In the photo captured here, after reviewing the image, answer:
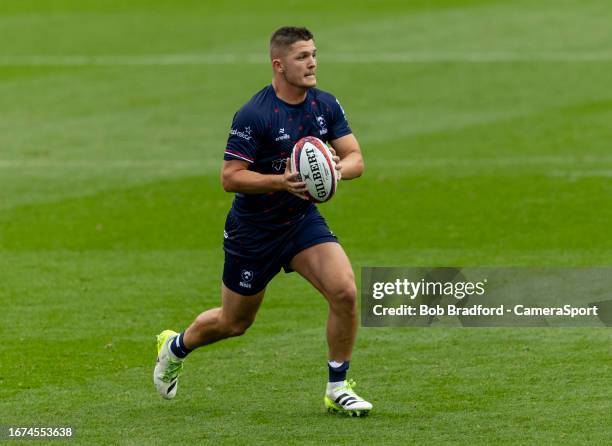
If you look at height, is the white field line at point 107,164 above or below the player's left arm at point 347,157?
above

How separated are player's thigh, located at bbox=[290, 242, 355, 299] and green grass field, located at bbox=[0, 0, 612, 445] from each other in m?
0.87

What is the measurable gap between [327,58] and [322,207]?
12327mm

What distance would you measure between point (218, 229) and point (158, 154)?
5285 mm

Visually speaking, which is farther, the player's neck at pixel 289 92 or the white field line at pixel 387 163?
the white field line at pixel 387 163

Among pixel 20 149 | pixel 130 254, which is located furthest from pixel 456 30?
pixel 130 254

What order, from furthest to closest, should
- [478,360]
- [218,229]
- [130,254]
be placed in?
[218,229] → [130,254] → [478,360]

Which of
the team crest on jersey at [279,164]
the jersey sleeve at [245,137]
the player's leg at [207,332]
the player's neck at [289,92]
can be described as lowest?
the player's leg at [207,332]

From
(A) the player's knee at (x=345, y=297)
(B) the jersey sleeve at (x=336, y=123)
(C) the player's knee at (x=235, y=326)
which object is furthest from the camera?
(C) the player's knee at (x=235, y=326)

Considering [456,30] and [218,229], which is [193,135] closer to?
[218,229]

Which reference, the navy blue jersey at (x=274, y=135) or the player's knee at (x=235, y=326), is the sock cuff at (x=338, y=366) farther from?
the navy blue jersey at (x=274, y=135)

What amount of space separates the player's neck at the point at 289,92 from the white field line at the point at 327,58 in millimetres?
19605

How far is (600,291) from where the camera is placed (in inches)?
507

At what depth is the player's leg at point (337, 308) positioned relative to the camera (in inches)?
375

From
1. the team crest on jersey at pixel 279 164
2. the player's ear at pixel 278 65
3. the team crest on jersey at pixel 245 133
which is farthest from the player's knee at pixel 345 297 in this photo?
the player's ear at pixel 278 65
